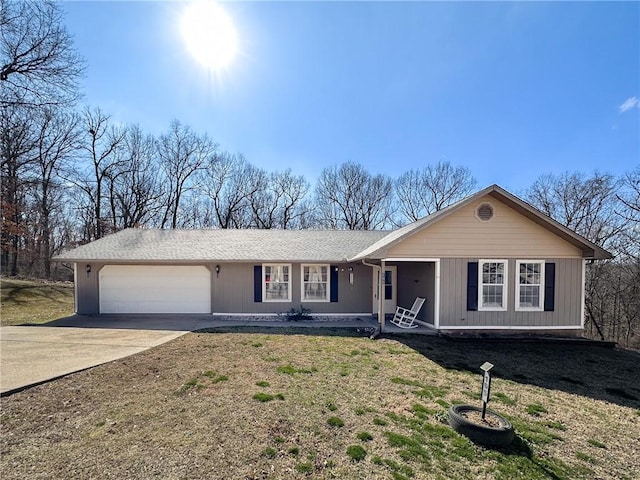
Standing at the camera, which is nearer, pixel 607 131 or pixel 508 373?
pixel 508 373

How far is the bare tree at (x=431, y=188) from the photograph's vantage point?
28.6 m

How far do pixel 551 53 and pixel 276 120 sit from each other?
36.7 feet

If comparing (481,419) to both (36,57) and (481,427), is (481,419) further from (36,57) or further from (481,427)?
(36,57)

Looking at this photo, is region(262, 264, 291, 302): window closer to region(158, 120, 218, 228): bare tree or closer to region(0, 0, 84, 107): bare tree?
region(0, 0, 84, 107): bare tree

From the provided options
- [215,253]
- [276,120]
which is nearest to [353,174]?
[276,120]

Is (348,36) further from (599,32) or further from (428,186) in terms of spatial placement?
(428,186)

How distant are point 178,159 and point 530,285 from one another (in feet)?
91.6

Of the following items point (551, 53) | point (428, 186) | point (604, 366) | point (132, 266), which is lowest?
point (604, 366)

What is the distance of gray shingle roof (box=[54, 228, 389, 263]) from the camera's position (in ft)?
38.3

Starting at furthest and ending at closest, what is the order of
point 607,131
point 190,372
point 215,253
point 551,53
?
point 607,131 < point 215,253 < point 551,53 < point 190,372

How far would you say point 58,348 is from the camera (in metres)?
7.48

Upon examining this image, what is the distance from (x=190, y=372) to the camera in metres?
5.85

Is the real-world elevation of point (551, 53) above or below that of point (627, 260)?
above

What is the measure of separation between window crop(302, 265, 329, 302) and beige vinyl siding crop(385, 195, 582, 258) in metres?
3.81
